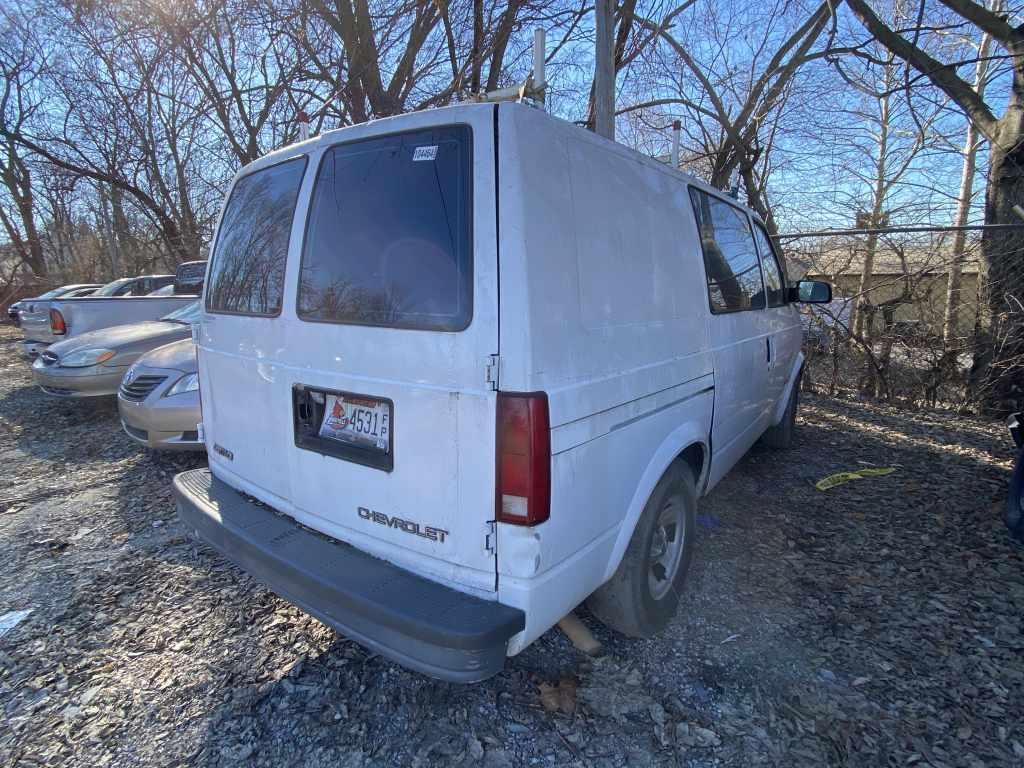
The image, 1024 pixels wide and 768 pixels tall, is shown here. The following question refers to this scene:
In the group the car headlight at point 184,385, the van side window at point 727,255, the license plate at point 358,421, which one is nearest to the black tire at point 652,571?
the van side window at point 727,255

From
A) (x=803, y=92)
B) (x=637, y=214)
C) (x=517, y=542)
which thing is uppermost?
(x=803, y=92)

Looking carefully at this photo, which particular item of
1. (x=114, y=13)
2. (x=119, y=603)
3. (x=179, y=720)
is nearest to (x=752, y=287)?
(x=179, y=720)

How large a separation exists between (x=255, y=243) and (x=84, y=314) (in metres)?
6.72

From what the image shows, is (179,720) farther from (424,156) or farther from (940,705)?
(940,705)

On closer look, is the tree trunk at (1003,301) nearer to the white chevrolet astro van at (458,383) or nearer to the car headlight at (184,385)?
the white chevrolet astro van at (458,383)

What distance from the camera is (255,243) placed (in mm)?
2637

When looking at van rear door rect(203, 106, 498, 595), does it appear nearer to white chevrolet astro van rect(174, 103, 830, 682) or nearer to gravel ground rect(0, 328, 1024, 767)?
white chevrolet astro van rect(174, 103, 830, 682)

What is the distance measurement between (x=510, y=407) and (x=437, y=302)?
1.47 ft

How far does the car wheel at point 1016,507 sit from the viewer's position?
319cm

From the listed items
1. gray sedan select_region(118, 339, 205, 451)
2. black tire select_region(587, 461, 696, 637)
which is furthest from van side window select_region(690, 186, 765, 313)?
gray sedan select_region(118, 339, 205, 451)

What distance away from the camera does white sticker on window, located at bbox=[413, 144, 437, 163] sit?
6.43 ft

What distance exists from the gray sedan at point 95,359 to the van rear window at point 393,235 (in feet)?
14.8

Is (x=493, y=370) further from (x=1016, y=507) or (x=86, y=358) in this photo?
(x=86, y=358)

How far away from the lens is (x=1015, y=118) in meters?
6.53
